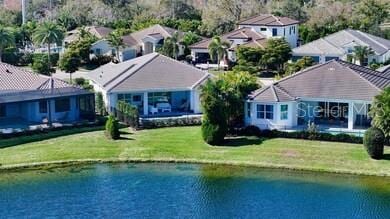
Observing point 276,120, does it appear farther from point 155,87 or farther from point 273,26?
point 273,26

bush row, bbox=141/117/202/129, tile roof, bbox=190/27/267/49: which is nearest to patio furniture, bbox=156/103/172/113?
bush row, bbox=141/117/202/129

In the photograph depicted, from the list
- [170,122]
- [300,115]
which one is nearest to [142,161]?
[170,122]

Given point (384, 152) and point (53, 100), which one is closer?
point (384, 152)

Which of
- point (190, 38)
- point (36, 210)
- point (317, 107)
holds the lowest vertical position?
point (36, 210)

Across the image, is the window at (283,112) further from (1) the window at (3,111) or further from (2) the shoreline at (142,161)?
(1) the window at (3,111)

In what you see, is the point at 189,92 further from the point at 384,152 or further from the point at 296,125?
the point at 384,152

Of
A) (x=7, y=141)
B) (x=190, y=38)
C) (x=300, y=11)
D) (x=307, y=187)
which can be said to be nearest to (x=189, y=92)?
(x=7, y=141)
